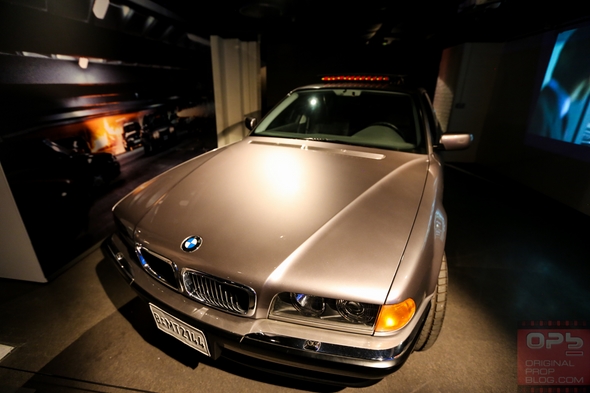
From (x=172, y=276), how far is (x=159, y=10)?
3.00 meters

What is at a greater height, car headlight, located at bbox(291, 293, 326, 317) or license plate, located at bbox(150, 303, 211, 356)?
car headlight, located at bbox(291, 293, 326, 317)

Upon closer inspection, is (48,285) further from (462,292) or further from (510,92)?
(510,92)

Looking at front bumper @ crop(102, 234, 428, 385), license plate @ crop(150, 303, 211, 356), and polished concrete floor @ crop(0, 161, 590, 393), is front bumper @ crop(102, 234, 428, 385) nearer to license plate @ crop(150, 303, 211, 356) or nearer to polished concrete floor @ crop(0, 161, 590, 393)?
license plate @ crop(150, 303, 211, 356)

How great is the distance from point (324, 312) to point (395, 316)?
0.24 meters

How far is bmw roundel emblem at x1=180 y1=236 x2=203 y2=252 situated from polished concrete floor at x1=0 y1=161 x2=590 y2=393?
657mm

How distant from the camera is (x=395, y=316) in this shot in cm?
92

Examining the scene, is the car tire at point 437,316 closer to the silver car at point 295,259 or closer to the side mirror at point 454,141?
the silver car at point 295,259

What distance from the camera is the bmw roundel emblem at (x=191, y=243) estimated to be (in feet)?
3.49

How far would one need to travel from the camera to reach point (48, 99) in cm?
186

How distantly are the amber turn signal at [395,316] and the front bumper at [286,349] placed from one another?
53 mm

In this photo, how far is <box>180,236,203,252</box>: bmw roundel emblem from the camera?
1.06 m

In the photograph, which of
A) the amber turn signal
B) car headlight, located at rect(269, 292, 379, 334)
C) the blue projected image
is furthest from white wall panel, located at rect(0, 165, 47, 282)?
the blue projected image

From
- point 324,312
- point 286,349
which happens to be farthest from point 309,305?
point 286,349

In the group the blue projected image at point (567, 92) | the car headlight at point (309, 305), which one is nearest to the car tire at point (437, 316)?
the car headlight at point (309, 305)
